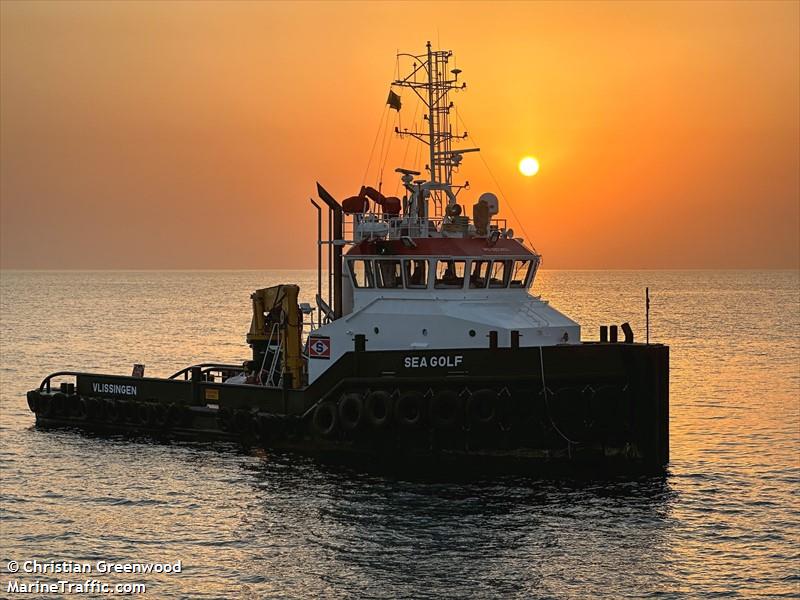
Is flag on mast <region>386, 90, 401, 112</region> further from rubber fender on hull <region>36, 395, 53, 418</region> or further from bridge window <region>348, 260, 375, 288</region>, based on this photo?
rubber fender on hull <region>36, 395, 53, 418</region>

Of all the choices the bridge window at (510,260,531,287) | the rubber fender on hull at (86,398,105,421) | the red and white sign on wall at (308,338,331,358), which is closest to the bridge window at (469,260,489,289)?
the bridge window at (510,260,531,287)

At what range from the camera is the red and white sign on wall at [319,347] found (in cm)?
2569

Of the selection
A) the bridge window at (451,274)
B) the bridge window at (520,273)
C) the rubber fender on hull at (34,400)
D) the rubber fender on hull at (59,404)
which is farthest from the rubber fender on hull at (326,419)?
the rubber fender on hull at (34,400)

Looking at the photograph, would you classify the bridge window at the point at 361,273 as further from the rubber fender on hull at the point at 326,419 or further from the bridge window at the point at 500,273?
the rubber fender on hull at the point at 326,419

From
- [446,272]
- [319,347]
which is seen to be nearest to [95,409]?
[319,347]

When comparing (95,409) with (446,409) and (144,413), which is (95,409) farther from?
(446,409)

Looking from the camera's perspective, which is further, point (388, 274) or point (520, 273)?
point (520, 273)

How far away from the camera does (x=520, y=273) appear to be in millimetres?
25562

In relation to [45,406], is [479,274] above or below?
above

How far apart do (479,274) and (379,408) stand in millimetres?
3836

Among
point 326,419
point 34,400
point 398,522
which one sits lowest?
point 398,522

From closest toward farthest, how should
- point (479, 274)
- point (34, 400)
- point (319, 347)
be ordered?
point (479, 274)
point (319, 347)
point (34, 400)

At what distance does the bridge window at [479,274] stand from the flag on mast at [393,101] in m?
4.35

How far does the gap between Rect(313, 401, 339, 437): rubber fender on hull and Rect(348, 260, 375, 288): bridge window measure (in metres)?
3.02
